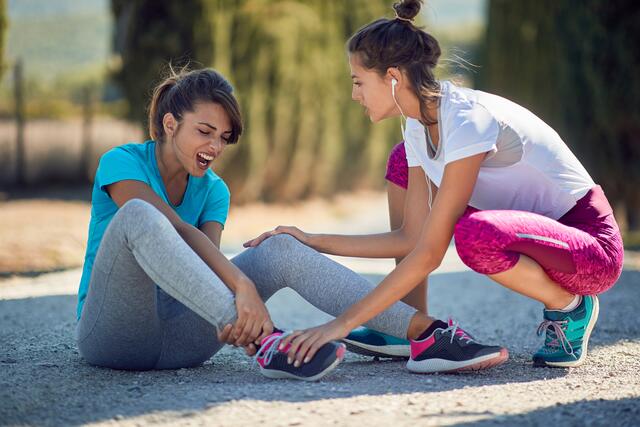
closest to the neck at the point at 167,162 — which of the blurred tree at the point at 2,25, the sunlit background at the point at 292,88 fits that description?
the sunlit background at the point at 292,88

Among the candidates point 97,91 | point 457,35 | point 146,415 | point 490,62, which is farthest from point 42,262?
point 457,35

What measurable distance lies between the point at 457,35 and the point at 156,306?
44.2m

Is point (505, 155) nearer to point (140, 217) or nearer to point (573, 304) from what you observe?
point (573, 304)

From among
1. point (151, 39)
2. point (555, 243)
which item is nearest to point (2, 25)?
point (151, 39)

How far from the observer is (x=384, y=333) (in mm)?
3172

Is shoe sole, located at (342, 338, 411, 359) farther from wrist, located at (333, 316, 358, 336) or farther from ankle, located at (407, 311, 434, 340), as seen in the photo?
wrist, located at (333, 316, 358, 336)

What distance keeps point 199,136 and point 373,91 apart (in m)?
0.67

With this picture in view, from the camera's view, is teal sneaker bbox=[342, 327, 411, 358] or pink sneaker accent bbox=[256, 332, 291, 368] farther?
teal sneaker bbox=[342, 327, 411, 358]

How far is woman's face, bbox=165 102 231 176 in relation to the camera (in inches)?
123

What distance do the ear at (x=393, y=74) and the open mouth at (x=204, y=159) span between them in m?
0.72

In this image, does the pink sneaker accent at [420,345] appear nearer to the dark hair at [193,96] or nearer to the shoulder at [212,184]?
the shoulder at [212,184]

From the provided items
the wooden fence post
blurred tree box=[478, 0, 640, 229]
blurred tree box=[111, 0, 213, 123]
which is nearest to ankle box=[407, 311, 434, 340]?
blurred tree box=[478, 0, 640, 229]

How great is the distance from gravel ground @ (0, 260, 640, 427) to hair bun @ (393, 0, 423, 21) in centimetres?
130

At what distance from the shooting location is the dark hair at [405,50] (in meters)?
2.98
